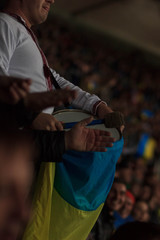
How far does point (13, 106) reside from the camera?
1.98 ft

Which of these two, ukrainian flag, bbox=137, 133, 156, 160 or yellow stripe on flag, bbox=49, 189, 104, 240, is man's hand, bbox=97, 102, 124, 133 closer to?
yellow stripe on flag, bbox=49, 189, 104, 240

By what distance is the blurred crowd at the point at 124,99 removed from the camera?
2336mm

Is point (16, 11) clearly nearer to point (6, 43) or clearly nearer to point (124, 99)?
point (6, 43)

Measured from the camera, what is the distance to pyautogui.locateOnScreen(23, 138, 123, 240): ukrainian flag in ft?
3.35

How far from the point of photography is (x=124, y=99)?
5.29 meters

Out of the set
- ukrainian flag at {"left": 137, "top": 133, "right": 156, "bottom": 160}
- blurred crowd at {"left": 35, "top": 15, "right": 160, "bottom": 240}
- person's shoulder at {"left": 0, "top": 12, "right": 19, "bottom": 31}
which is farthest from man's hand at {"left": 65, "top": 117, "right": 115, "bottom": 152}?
ukrainian flag at {"left": 137, "top": 133, "right": 156, "bottom": 160}

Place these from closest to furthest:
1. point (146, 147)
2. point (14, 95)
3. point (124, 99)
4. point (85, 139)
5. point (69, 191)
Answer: point (14, 95), point (85, 139), point (69, 191), point (146, 147), point (124, 99)

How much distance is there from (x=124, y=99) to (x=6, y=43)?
4452 mm

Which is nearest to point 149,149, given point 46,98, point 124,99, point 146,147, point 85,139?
point 146,147

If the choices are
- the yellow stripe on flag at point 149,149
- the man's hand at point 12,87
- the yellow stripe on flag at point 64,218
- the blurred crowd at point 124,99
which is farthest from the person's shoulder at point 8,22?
the yellow stripe on flag at point 149,149

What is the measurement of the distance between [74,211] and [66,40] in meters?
5.03

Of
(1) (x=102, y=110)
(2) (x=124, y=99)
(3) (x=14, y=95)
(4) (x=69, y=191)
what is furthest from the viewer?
(2) (x=124, y=99)

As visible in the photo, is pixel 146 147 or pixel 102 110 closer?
pixel 102 110

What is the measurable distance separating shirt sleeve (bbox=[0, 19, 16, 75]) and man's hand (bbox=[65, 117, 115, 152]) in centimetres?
27
